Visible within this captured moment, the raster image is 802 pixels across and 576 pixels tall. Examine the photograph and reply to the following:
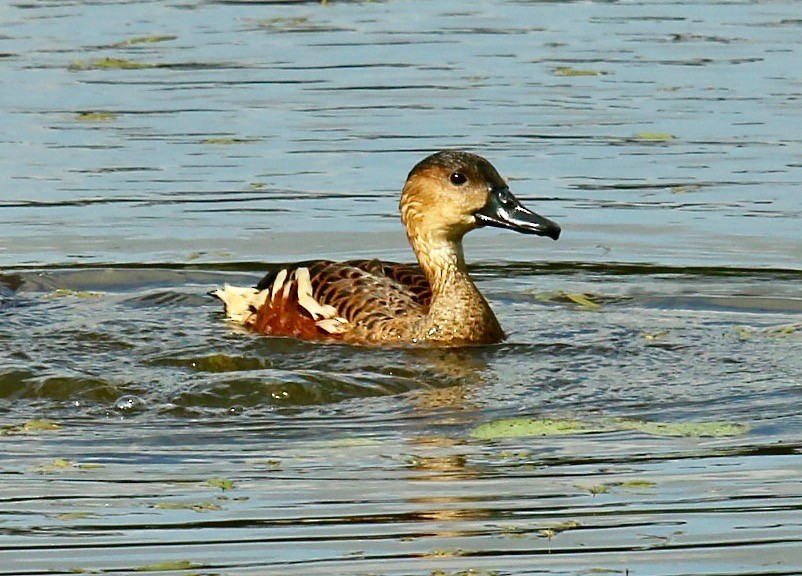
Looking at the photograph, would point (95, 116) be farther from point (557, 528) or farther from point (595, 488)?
point (557, 528)

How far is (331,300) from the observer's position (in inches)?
454

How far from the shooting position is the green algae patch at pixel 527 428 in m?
9.09

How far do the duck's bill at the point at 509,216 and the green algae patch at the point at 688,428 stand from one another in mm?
2146

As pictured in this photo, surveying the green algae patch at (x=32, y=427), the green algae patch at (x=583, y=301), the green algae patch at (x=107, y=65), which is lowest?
the green algae patch at (x=32, y=427)

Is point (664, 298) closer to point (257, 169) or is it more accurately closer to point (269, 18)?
point (257, 169)

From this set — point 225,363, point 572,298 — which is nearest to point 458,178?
point 572,298

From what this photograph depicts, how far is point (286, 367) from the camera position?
35.3ft

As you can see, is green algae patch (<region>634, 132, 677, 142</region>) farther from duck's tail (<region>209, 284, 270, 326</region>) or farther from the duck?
duck's tail (<region>209, 284, 270, 326</region>)

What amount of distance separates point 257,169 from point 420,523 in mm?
7567

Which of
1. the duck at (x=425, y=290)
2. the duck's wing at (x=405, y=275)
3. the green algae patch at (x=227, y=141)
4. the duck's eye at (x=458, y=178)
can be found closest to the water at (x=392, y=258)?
the green algae patch at (x=227, y=141)

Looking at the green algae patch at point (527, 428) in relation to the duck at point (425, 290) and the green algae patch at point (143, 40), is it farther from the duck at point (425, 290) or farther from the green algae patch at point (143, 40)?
the green algae patch at point (143, 40)

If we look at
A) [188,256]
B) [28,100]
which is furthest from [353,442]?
[28,100]

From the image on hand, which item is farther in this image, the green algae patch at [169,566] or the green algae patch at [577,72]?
the green algae patch at [577,72]

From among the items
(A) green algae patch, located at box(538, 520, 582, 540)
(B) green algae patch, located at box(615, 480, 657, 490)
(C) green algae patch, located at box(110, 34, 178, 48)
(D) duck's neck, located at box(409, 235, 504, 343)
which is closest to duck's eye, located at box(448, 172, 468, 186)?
(D) duck's neck, located at box(409, 235, 504, 343)
